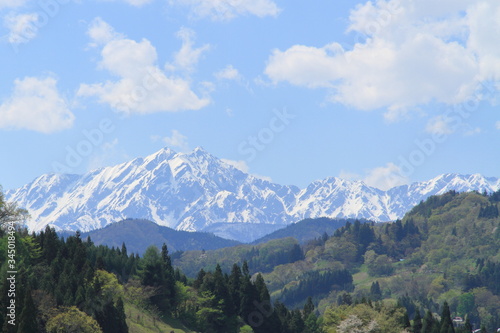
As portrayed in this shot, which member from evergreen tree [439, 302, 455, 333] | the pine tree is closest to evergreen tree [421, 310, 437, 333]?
evergreen tree [439, 302, 455, 333]

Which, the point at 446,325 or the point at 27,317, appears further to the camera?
the point at 446,325

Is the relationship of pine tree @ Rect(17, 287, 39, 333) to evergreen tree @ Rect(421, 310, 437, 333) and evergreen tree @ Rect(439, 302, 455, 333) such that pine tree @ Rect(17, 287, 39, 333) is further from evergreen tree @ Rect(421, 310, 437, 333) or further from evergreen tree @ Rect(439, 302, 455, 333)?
evergreen tree @ Rect(421, 310, 437, 333)

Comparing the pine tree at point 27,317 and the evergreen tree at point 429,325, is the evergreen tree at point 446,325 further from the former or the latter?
the pine tree at point 27,317

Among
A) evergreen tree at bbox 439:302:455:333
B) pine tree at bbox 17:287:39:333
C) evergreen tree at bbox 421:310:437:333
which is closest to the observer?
pine tree at bbox 17:287:39:333

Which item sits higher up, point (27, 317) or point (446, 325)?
point (27, 317)

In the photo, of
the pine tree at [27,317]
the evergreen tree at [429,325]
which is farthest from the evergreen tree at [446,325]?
the pine tree at [27,317]

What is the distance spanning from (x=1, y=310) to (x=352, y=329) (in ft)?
245

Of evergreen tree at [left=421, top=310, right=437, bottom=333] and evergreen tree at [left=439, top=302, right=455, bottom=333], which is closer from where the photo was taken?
evergreen tree at [left=439, top=302, right=455, bottom=333]

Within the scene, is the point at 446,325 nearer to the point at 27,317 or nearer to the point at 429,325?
the point at 429,325

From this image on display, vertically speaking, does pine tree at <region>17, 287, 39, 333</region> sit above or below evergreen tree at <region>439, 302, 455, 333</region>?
above

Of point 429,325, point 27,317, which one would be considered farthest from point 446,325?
point 27,317

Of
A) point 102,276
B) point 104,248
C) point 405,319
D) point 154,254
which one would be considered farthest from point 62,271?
point 405,319

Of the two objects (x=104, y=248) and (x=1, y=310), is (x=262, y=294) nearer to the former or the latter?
(x=104, y=248)

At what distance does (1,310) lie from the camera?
3243 inches
